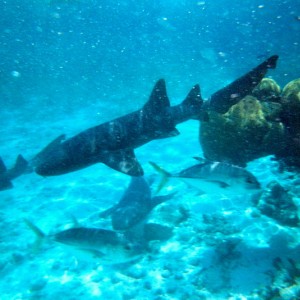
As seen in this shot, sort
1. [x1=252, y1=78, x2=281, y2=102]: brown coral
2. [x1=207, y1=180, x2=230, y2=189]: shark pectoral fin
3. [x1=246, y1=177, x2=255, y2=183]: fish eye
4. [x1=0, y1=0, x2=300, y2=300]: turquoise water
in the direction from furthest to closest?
1. [x1=252, y1=78, x2=281, y2=102]: brown coral
2. [x1=0, y1=0, x2=300, y2=300]: turquoise water
3. [x1=207, y1=180, x2=230, y2=189]: shark pectoral fin
4. [x1=246, y1=177, x2=255, y2=183]: fish eye

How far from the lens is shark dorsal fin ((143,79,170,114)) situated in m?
7.11

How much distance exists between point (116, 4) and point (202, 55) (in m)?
23.8

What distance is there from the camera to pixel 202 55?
3775 centimetres

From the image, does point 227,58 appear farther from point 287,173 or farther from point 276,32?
point 287,173

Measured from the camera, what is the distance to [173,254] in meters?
7.11

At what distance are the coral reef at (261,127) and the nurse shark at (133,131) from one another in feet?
3.76

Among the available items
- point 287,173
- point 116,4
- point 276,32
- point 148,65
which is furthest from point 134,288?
point 116,4

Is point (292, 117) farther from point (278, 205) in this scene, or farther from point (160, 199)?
point (160, 199)

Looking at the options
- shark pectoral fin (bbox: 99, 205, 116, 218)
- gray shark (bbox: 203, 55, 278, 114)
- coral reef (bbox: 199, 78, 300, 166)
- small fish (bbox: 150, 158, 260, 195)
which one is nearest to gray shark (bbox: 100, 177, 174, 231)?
shark pectoral fin (bbox: 99, 205, 116, 218)

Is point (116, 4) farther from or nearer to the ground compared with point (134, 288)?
farther from the ground

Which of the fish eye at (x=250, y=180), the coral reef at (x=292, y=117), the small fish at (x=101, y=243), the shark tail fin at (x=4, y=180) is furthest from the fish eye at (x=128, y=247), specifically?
the shark tail fin at (x=4, y=180)

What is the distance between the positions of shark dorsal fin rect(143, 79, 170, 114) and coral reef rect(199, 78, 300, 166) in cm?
205

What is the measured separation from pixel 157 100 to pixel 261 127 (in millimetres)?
3362

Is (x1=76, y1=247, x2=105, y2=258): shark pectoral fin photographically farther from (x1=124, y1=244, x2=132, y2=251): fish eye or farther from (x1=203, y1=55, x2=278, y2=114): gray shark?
(x1=203, y1=55, x2=278, y2=114): gray shark
